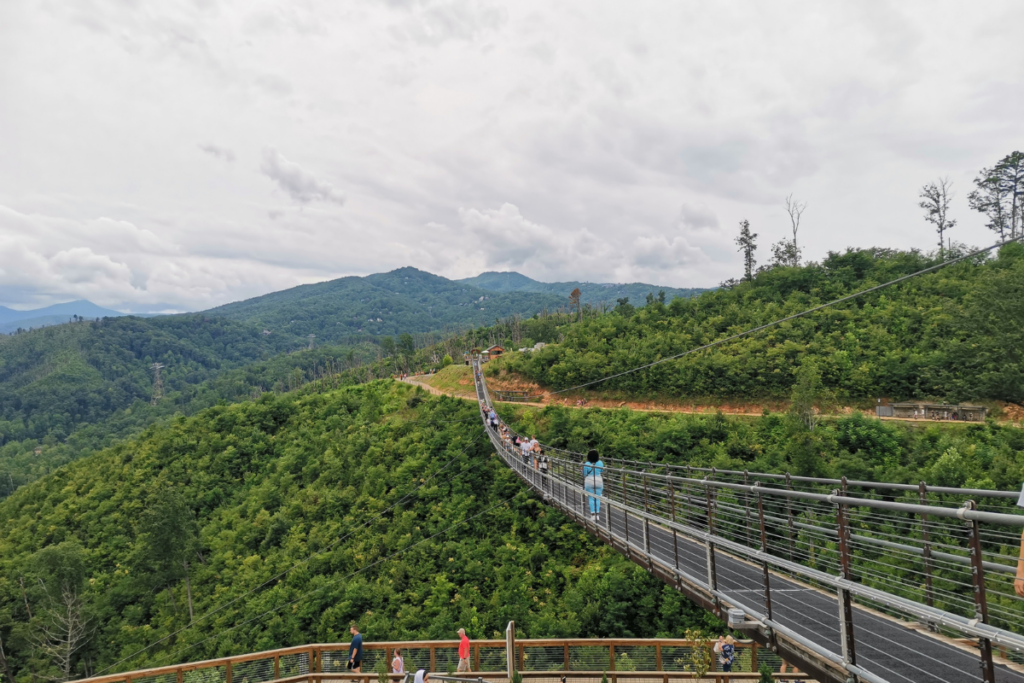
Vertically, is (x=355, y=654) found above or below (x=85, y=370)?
below

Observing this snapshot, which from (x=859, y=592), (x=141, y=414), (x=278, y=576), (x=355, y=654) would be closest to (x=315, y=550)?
(x=278, y=576)

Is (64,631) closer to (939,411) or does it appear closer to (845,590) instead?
(845,590)

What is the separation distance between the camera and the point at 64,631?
71.8 ft

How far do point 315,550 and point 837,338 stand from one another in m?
24.7

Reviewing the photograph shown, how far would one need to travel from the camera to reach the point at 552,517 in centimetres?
1830

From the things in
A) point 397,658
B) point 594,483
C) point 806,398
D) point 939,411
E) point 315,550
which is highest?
point 806,398

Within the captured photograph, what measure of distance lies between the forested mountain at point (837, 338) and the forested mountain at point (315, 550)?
8869mm

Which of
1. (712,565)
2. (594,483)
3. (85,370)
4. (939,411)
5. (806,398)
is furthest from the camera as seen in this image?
(85,370)

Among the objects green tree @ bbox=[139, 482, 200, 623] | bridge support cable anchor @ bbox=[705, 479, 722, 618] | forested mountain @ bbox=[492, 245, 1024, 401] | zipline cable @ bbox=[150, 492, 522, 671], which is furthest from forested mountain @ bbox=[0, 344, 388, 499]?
bridge support cable anchor @ bbox=[705, 479, 722, 618]

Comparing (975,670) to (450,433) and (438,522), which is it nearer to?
(438,522)

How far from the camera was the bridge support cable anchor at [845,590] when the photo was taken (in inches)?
138

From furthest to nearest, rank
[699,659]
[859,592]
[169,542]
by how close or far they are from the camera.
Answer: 1. [169,542]
2. [699,659]
3. [859,592]

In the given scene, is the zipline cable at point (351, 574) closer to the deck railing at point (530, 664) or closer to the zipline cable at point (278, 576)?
the zipline cable at point (278, 576)

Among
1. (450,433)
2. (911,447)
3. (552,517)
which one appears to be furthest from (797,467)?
(450,433)
